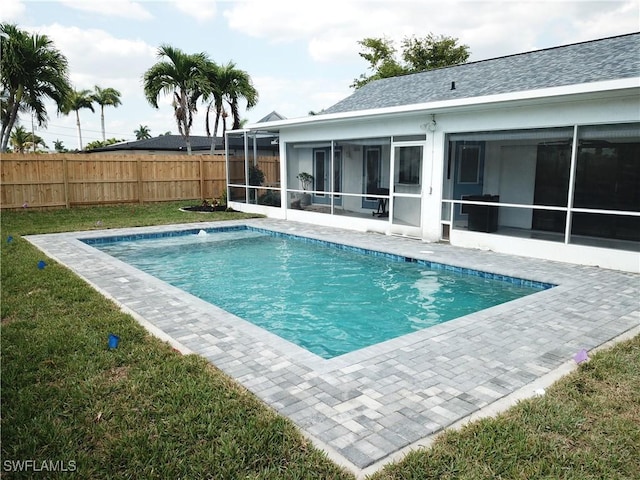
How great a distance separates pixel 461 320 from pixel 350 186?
419 inches

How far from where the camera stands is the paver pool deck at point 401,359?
2.89 metres

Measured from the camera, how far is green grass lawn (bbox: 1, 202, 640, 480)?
2.43 m

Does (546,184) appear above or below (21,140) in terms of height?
below

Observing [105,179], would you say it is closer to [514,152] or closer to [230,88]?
[230,88]

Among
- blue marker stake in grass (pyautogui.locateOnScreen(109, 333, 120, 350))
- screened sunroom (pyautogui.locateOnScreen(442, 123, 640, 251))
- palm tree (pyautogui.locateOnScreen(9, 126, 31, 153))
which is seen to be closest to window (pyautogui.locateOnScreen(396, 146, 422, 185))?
screened sunroom (pyautogui.locateOnScreen(442, 123, 640, 251))

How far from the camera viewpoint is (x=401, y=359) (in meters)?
3.89

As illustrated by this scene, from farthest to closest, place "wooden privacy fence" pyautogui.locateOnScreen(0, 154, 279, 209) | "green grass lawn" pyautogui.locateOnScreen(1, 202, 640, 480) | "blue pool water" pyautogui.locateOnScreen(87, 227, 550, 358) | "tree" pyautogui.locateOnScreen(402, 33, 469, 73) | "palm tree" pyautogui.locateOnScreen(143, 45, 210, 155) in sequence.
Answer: "tree" pyautogui.locateOnScreen(402, 33, 469, 73) < "palm tree" pyautogui.locateOnScreen(143, 45, 210, 155) < "wooden privacy fence" pyautogui.locateOnScreen(0, 154, 279, 209) < "blue pool water" pyautogui.locateOnScreen(87, 227, 550, 358) < "green grass lawn" pyautogui.locateOnScreen(1, 202, 640, 480)

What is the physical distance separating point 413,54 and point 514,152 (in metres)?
20.4

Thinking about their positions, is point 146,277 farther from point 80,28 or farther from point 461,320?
point 80,28

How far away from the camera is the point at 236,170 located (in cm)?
1702

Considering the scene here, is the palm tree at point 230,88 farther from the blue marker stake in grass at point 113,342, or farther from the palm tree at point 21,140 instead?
the palm tree at point 21,140

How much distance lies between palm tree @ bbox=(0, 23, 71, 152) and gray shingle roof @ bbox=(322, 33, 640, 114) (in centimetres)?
1053

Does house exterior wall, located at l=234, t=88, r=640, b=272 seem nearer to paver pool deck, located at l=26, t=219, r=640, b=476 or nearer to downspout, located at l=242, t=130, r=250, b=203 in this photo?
paver pool deck, located at l=26, t=219, r=640, b=476

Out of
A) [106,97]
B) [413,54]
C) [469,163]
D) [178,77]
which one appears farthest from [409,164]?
[106,97]
